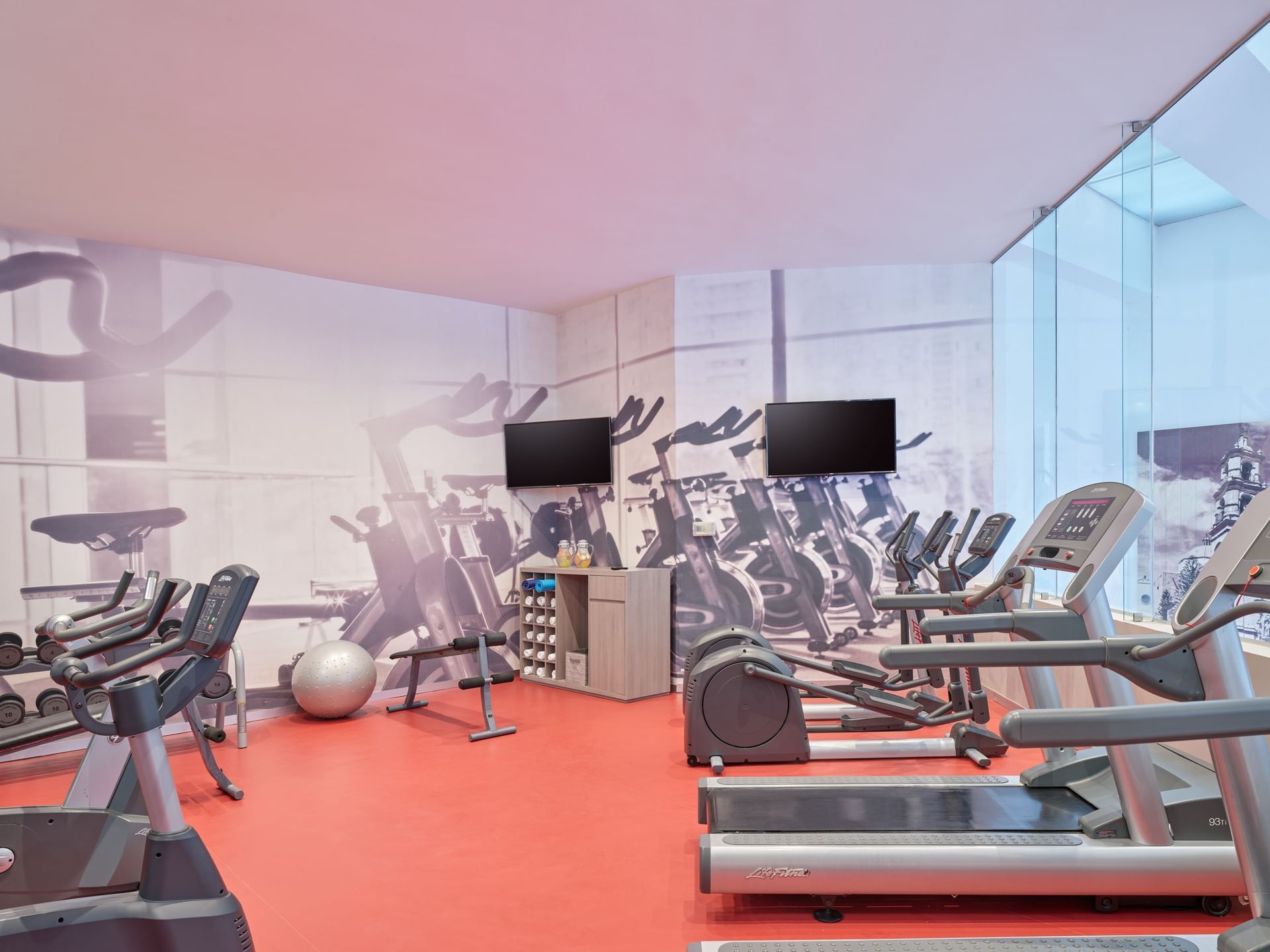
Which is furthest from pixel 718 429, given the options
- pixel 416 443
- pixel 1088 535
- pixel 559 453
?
pixel 1088 535

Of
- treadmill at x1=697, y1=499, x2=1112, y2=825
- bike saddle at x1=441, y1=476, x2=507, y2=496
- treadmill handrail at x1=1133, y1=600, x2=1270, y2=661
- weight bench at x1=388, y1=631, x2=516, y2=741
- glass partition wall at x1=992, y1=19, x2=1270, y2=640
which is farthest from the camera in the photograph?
bike saddle at x1=441, y1=476, x2=507, y2=496

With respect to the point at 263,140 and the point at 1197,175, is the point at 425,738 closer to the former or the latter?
the point at 263,140

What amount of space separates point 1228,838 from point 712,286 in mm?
4501

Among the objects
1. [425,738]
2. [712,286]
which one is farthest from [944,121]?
[425,738]

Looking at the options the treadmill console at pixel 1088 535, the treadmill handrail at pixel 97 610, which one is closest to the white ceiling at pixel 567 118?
the treadmill console at pixel 1088 535

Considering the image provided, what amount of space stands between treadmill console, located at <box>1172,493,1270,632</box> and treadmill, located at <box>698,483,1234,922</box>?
1.26 feet

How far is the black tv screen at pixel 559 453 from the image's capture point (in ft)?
21.5

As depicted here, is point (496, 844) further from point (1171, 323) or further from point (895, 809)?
point (1171, 323)

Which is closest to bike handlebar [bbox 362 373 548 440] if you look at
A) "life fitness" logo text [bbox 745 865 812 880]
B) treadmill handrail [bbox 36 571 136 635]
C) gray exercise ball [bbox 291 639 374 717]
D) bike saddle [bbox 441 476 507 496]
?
bike saddle [bbox 441 476 507 496]

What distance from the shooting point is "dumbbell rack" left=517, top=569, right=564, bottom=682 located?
6.39 meters

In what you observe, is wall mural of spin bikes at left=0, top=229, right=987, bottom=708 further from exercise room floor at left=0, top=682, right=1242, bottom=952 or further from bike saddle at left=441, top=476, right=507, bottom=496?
exercise room floor at left=0, top=682, right=1242, bottom=952

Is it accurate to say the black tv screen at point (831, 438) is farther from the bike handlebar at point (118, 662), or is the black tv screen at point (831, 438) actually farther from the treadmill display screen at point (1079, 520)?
the bike handlebar at point (118, 662)

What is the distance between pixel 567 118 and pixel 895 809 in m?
3.18

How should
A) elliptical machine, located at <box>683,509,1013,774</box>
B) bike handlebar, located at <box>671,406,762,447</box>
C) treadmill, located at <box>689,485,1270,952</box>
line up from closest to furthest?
treadmill, located at <box>689,485,1270,952</box> → elliptical machine, located at <box>683,509,1013,774</box> → bike handlebar, located at <box>671,406,762,447</box>
